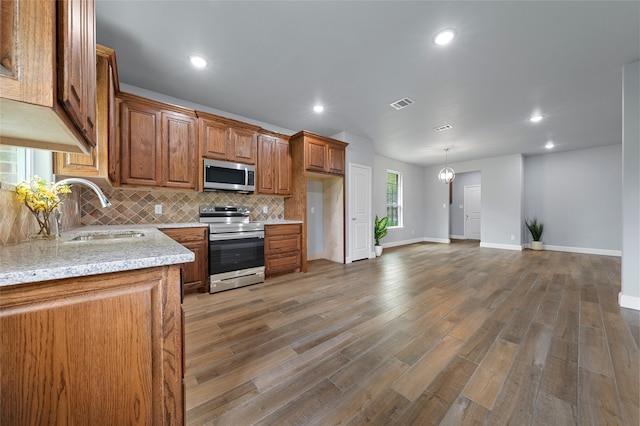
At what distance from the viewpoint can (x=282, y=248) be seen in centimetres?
374

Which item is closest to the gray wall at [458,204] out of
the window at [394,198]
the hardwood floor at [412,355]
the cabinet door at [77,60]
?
the window at [394,198]

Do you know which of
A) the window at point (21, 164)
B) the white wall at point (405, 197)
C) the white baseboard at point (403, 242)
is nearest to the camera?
the window at point (21, 164)

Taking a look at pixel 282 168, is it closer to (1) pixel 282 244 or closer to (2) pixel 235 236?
(1) pixel 282 244

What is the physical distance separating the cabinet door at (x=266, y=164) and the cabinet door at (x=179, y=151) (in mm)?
930

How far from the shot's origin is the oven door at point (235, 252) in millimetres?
3016

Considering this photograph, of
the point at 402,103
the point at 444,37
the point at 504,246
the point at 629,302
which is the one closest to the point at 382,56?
the point at 444,37

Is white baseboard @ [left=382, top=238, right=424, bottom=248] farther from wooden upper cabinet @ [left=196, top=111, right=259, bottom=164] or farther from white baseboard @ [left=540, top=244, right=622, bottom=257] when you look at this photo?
wooden upper cabinet @ [left=196, top=111, right=259, bottom=164]

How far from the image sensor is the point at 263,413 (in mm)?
1219

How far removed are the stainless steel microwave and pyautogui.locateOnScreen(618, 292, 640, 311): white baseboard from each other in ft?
15.2

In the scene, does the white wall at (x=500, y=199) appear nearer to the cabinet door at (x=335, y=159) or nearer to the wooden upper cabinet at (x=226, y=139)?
the cabinet door at (x=335, y=159)

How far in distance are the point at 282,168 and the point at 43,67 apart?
3.41m

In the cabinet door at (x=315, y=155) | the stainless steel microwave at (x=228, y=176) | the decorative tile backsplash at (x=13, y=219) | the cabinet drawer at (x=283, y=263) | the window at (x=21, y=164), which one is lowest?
the cabinet drawer at (x=283, y=263)

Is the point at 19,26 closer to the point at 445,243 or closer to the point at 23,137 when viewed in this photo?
the point at 23,137

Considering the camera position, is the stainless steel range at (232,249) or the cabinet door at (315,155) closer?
the stainless steel range at (232,249)
